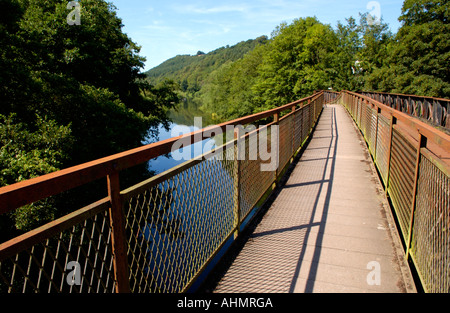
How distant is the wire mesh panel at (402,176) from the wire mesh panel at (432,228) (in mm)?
323

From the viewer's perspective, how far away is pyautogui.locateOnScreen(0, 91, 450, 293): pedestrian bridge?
5.47 ft

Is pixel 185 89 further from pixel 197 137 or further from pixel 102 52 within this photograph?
pixel 197 137

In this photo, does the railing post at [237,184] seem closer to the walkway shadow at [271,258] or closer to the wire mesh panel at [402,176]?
the walkway shadow at [271,258]

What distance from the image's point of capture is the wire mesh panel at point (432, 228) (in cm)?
214

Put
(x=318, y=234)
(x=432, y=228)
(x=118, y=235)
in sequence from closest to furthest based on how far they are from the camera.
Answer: (x=118, y=235) < (x=432, y=228) < (x=318, y=234)

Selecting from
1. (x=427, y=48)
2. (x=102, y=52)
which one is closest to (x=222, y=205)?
(x=102, y=52)

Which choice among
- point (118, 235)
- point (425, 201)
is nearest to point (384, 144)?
point (425, 201)

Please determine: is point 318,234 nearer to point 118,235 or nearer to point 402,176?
point 402,176

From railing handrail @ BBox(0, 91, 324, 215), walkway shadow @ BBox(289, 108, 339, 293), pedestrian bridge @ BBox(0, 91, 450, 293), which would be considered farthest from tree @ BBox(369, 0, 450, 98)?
railing handrail @ BBox(0, 91, 324, 215)

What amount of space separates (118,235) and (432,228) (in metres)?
2.25

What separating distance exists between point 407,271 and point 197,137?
7.69ft

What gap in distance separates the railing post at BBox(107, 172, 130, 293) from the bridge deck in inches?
46.1

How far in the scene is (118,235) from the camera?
1.85 meters
